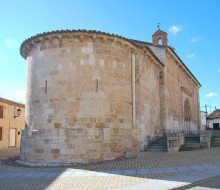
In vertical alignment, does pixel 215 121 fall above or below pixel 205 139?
above

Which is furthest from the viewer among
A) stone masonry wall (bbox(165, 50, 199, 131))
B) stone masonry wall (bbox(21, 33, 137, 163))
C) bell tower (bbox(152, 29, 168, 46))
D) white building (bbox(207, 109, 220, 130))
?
white building (bbox(207, 109, 220, 130))

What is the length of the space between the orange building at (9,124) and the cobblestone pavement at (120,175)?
49.6 feet

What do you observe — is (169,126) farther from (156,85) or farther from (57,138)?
(57,138)

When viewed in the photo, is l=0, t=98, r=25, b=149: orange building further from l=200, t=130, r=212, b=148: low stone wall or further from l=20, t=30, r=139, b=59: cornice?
l=200, t=130, r=212, b=148: low stone wall

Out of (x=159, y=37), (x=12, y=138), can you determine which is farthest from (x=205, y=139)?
(x=12, y=138)

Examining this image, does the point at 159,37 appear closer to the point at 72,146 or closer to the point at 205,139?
the point at 205,139

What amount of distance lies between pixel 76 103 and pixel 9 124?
16.4 metres

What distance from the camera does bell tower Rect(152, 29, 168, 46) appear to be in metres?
22.2

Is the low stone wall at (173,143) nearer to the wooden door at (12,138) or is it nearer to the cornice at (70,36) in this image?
the cornice at (70,36)

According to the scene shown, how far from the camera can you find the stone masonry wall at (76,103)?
11.3 meters

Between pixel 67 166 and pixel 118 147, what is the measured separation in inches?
102

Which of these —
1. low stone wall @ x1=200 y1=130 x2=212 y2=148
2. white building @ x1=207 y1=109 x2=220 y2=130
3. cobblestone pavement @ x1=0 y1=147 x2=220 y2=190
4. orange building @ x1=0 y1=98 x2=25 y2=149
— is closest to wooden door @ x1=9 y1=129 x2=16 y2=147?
orange building @ x1=0 y1=98 x2=25 y2=149

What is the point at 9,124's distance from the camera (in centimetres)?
2559

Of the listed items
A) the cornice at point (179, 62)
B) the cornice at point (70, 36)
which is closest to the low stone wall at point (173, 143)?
the cornice at point (70, 36)
